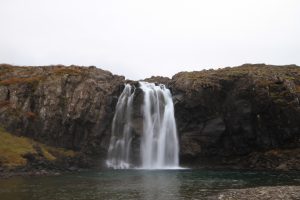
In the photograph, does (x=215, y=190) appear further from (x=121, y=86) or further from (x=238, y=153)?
(x=121, y=86)

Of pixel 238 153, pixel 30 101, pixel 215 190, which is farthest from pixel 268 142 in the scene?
pixel 30 101

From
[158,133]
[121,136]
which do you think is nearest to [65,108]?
[121,136]

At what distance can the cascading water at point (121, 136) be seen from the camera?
94.8m

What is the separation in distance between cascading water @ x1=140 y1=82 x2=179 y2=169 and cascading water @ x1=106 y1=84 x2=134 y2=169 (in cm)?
392

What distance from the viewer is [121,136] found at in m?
97.1

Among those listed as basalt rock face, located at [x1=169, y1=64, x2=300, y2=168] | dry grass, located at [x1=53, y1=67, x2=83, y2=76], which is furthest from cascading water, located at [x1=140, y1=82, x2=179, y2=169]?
dry grass, located at [x1=53, y1=67, x2=83, y2=76]

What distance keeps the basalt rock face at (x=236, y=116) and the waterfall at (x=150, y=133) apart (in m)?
2.72

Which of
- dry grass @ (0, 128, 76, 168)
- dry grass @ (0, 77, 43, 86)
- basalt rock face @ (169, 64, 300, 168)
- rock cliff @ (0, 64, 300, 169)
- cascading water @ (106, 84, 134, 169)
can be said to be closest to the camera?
dry grass @ (0, 128, 76, 168)

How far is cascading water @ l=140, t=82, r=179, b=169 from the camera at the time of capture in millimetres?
93375

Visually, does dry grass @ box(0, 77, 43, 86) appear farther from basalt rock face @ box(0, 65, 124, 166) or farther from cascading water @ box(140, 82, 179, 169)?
cascading water @ box(140, 82, 179, 169)

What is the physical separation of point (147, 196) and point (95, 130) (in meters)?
54.8

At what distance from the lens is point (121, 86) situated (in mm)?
102000

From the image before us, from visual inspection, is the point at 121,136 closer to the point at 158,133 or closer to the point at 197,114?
the point at 158,133

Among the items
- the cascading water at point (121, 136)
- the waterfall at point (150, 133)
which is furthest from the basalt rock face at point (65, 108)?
the waterfall at point (150, 133)
